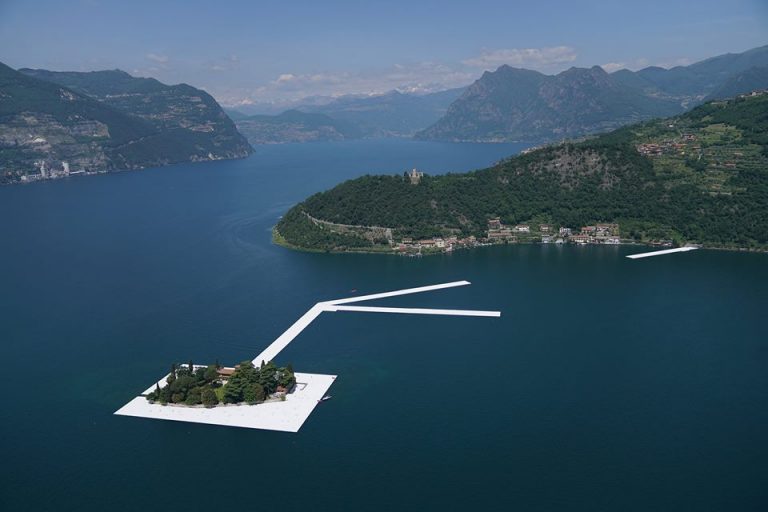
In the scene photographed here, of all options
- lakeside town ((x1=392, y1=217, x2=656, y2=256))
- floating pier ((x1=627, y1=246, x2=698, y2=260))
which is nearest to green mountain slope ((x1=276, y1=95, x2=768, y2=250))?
lakeside town ((x1=392, y1=217, x2=656, y2=256))

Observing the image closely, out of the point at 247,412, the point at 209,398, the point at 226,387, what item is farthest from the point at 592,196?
the point at 209,398

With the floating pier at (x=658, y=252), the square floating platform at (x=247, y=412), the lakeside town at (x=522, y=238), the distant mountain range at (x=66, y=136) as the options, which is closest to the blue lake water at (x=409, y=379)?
the square floating platform at (x=247, y=412)

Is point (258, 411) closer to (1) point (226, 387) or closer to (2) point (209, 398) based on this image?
(1) point (226, 387)

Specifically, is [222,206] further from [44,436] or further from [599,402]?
[599,402]

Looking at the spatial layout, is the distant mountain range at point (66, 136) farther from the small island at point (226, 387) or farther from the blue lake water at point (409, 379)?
the small island at point (226, 387)

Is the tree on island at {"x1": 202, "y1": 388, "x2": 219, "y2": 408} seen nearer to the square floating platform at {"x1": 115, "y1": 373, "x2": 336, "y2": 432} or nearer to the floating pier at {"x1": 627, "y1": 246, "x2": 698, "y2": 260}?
the square floating platform at {"x1": 115, "y1": 373, "x2": 336, "y2": 432}

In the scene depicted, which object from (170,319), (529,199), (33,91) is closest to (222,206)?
(529,199)

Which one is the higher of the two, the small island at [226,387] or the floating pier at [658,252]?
the floating pier at [658,252]
